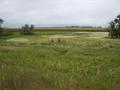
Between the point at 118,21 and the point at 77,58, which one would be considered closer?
the point at 77,58

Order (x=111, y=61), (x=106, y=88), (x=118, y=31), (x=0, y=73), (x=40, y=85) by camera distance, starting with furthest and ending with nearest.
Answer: (x=118, y=31) < (x=111, y=61) < (x=0, y=73) < (x=106, y=88) < (x=40, y=85)

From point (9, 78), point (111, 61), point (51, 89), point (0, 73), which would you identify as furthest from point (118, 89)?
point (111, 61)

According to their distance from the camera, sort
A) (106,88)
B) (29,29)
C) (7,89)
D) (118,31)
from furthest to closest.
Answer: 1. (29,29)
2. (118,31)
3. (106,88)
4. (7,89)

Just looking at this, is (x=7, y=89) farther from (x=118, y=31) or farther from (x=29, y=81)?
(x=118, y=31)

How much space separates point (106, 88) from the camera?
6.75 metres

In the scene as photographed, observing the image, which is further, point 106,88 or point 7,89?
point 106,88

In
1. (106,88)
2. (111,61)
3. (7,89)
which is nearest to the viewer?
(7,89)

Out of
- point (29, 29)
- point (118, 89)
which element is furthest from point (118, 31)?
point (118, 89)

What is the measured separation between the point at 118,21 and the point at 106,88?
76187 mm

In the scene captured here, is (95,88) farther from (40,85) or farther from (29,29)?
(29,29)

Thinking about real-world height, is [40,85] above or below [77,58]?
above

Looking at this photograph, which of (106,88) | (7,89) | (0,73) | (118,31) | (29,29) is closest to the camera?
(7,89)

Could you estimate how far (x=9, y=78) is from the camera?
6.48 meters

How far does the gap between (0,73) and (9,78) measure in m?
0.82
